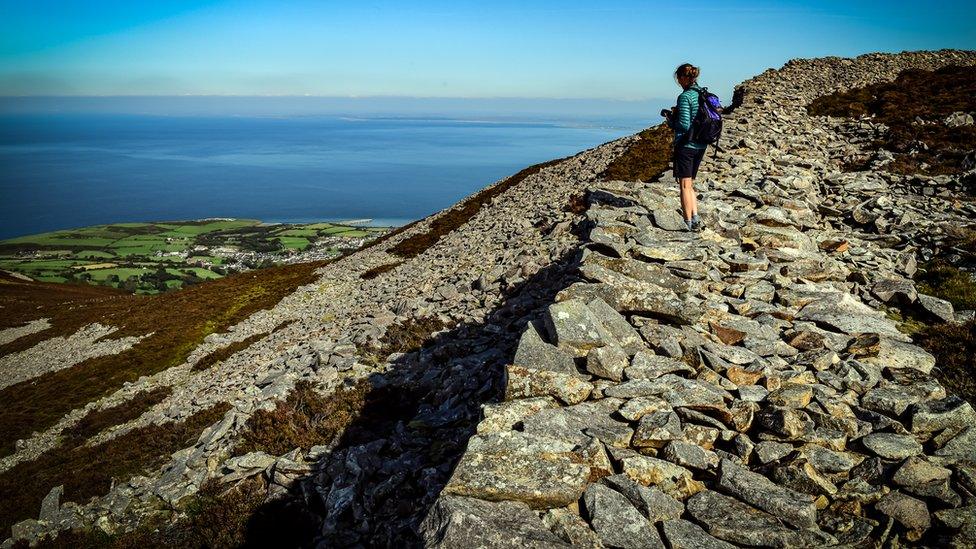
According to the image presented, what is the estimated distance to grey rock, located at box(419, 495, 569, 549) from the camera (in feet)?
14.0

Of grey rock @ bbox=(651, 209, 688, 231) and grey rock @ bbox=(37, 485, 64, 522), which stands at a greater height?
grey rock @ bbox=(651, 209, 688, 231)

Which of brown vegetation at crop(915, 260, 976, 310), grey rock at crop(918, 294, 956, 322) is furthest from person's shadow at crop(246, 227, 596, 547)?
brown vegetation at crop(915, 260, 976, 310)

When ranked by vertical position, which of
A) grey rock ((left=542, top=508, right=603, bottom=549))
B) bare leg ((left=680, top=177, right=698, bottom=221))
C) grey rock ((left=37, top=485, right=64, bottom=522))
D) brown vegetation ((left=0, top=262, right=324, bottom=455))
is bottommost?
brown vegetation ((left=0, top=262, right=324, bottom=455))

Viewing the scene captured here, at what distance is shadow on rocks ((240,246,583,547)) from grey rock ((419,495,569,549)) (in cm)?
39

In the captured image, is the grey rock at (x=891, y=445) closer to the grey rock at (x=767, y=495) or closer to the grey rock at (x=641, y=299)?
the grey rock at (x=767, y=495)

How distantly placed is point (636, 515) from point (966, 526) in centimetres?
297

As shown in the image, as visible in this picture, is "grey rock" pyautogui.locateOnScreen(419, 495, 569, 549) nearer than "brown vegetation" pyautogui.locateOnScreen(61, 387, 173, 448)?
Yes

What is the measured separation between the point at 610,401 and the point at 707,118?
8.47 meters

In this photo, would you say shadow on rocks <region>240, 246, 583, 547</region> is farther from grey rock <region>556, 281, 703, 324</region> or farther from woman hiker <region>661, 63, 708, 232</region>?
woman hiker <region>661, 63, 708, 232</region>

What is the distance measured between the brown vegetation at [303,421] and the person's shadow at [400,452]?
423 mm

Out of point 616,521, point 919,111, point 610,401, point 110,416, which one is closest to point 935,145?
point 919,111

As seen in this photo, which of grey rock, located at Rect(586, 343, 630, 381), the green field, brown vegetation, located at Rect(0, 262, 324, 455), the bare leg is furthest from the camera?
the green field

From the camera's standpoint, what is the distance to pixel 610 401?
6.36 m

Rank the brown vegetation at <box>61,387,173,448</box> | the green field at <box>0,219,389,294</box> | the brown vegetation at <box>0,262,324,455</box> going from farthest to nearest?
1. the green field at <box>0,219,389,294</box>
2. the brown vegetation at <box>0,262,324,455</box>
3. the brown vegetation at <box>61,387,173,448</box>
